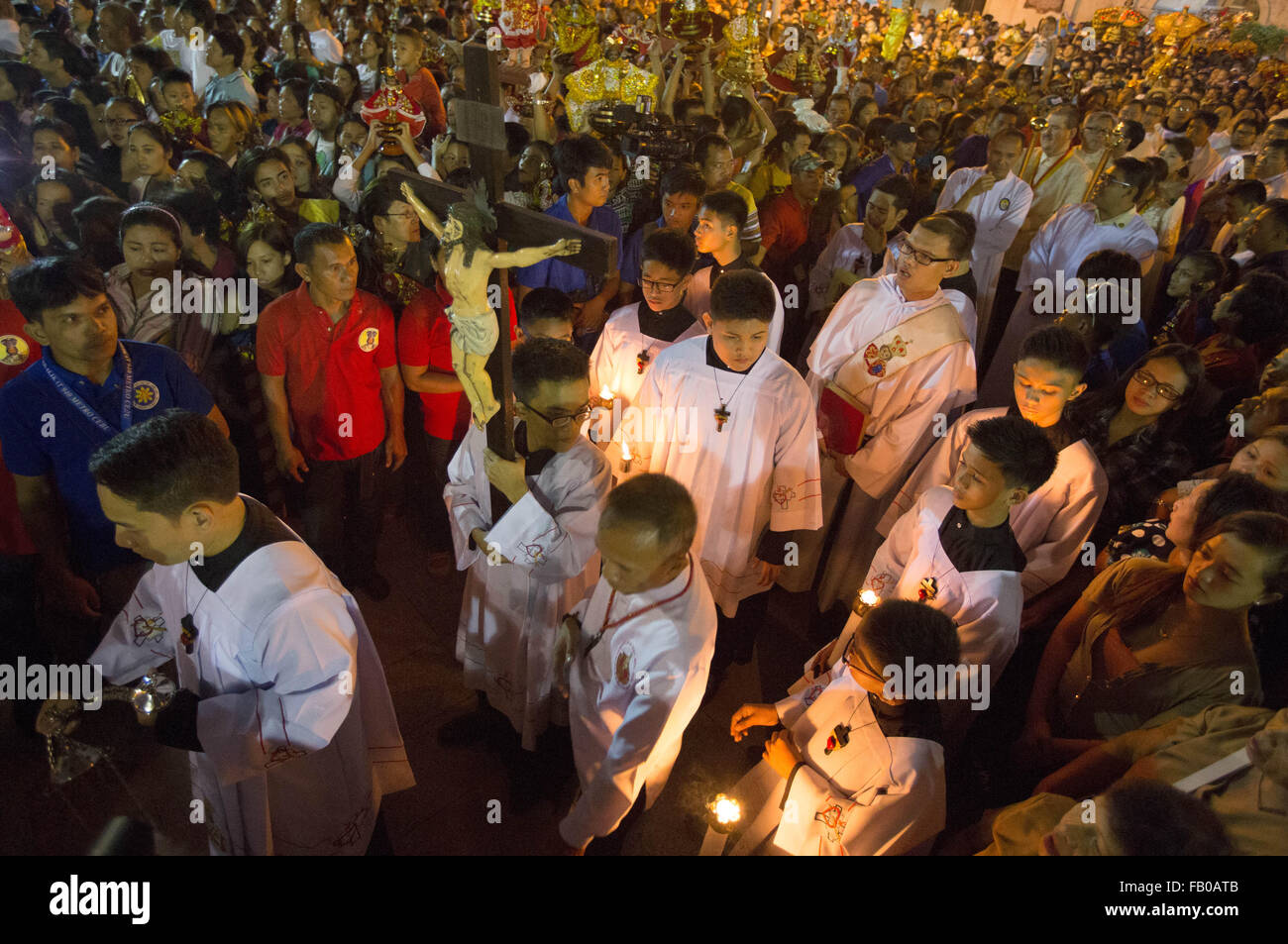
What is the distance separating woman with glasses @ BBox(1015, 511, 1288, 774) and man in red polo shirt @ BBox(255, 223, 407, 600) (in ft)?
12.0

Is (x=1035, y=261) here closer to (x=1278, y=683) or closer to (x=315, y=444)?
(x=1278, y=683)

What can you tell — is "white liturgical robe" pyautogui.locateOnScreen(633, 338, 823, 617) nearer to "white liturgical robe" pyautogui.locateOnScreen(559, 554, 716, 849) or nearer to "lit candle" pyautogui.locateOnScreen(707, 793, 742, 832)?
"white liturgical robe" pyautogui.locateOnScreen(559, 554, 716, 849)

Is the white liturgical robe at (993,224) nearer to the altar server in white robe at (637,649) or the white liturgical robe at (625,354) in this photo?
the white liturgical robe at (625,354)

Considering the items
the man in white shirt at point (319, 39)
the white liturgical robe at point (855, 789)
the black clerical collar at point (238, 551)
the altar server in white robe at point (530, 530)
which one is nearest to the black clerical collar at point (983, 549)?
the white liturgical robe at point (855, 789)

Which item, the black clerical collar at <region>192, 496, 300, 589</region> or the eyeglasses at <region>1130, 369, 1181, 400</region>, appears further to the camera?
the eyeglasses at <region>1130, 369, 1181, 400</region>

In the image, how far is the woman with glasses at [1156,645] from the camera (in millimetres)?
2535

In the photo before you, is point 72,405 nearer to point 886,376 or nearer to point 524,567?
point 524,567

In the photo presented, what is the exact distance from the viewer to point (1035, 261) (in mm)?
6531

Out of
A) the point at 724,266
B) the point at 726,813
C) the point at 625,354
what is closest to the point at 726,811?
the point at 726,813

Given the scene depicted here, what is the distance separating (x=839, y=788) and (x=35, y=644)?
12.3ft

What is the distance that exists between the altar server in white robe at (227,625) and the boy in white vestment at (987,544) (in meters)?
2.26

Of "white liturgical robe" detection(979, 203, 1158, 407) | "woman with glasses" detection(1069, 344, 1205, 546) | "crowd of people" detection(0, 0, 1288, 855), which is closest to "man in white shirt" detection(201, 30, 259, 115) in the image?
"crowd of people" detection(0, 0, 1288, 855)

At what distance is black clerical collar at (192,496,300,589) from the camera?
205cm

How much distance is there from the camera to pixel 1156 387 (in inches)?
137
